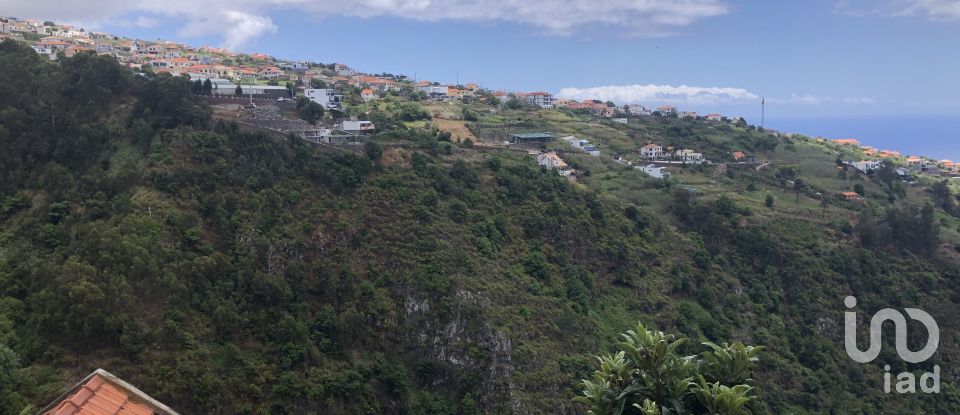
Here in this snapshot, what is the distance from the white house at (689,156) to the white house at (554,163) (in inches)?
539

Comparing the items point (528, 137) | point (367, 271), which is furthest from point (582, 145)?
point (367, 271)

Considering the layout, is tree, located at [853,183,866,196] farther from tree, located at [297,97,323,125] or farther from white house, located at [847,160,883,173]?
tree, located at [297,97,323,125]

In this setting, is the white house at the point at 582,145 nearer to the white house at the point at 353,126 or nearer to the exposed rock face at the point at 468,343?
the white house at the point at 353,126

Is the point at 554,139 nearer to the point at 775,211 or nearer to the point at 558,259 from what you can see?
the point at 775,211

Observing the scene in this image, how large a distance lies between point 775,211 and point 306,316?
97.7 feet

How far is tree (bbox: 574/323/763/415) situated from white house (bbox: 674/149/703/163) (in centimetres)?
4375

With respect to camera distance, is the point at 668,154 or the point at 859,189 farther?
the point at 668,154

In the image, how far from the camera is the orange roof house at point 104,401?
29.5 feet

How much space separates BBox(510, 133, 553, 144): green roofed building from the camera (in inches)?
1795

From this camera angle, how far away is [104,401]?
371 inches

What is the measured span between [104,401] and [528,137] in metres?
38.8

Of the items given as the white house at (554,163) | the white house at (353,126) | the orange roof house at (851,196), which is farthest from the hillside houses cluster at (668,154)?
the white house at (353,126)

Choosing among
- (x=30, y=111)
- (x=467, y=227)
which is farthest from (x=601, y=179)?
(x=30, y=111)

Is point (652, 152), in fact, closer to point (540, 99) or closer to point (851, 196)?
point (851, 196)
